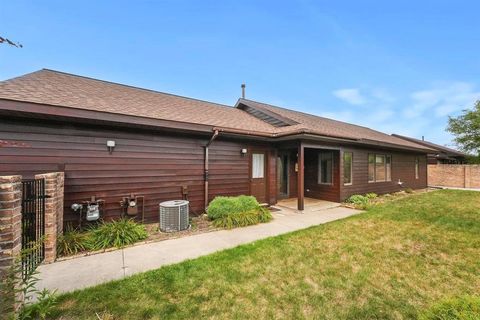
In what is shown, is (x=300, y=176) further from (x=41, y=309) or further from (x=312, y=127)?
(x=41, y=309)

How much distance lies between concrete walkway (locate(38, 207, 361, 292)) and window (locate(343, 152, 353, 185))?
428 cm

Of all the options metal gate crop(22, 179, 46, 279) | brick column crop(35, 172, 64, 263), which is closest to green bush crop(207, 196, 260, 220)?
brick column crop(35, 172, 64, 263)

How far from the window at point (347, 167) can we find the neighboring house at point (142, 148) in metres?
0.04

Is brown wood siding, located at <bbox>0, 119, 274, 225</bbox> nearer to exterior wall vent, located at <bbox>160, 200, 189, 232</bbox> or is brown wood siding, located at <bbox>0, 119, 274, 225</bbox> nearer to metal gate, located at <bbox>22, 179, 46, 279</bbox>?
exterior wall vent, located at <bbox>160, 200, 189, 232</bbox>

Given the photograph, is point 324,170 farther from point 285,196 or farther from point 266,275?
point 266,275

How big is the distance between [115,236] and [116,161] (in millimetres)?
1851

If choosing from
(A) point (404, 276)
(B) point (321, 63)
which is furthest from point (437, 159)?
(A) point (404, 276)

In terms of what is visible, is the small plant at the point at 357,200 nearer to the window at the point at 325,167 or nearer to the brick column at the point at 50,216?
the window at the point at 325,167

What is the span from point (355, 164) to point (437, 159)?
16.3m

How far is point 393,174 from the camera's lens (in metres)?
11.9

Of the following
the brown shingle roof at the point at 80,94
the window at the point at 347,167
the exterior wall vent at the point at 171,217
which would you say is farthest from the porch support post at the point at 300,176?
the exterior wall vent at the point at 171,217

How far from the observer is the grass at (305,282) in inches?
94.3

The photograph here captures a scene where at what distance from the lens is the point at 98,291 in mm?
2703

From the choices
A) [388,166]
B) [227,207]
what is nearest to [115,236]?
[227,207]
